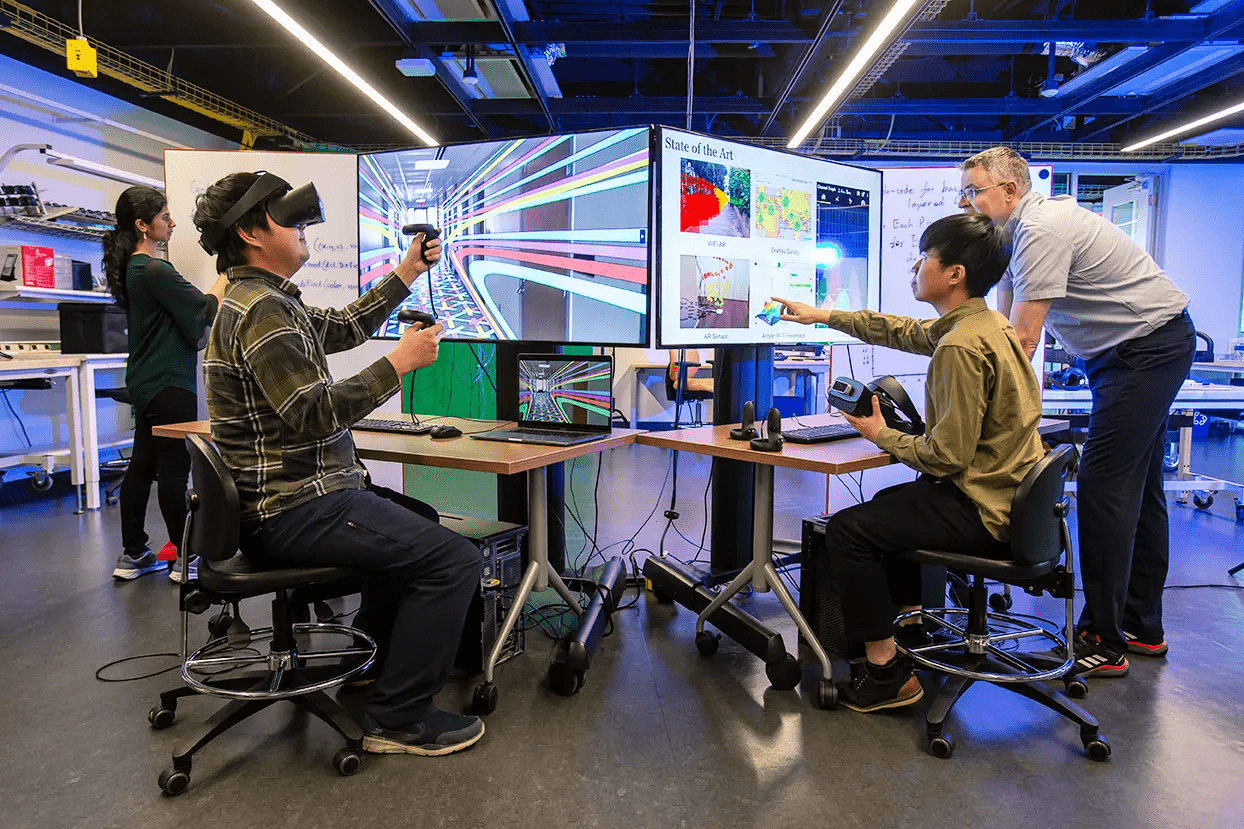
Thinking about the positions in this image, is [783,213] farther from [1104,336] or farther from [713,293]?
[1104,336]

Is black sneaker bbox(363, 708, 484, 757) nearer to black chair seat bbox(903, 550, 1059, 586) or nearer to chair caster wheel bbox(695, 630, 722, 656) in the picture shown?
chair caster wheel bbox(695, 630, 722, 656)

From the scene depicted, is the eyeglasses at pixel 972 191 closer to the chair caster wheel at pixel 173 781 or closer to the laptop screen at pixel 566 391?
the laptop screen at pixel 566 391

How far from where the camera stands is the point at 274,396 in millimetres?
1551

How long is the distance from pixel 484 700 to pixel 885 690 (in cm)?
102

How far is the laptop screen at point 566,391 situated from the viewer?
2.10 m

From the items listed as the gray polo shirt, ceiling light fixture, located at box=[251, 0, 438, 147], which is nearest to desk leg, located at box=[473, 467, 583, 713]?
the gray polo shirt

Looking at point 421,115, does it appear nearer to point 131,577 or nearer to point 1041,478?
point 131,577

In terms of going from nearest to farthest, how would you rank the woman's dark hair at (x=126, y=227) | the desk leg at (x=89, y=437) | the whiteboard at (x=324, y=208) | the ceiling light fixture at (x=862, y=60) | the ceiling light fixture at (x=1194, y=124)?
the woman's dark hair at (x=126, y=227) → the whiteboard at (x=324, y=208) → the ceiling light fixture at (x=862, y=60) → the desk leg at (x=89, y=437) → the ceiling light fixture at (x=1194, y=124)

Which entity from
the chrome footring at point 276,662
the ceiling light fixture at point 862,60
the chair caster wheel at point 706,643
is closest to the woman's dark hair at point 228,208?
the chrome footring at point 276,662

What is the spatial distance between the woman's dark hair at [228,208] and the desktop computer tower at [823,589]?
1.70 m

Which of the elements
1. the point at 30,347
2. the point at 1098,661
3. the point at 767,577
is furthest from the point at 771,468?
the point at 30,347

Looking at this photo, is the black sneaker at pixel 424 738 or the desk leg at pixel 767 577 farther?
the desk leg at pixel 767 577

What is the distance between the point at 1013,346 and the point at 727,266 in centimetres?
89

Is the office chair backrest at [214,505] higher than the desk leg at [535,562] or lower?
higher
